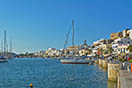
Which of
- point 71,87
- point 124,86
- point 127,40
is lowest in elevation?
point 71,87

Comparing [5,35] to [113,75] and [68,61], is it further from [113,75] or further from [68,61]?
[113,75]

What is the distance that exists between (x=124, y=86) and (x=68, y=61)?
71.8m

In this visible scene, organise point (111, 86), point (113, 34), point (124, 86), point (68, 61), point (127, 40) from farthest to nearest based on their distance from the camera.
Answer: point (113, 34), point (127, 40), point (68, 61), point (111, 86), point (124, 86)

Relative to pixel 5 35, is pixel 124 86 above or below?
below

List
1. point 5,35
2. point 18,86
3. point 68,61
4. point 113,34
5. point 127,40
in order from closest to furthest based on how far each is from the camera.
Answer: point 18,86 → point 68,61 → point 127,40 → point 5,35 → point 113,34

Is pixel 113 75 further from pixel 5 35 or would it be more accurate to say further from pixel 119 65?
pixel 5 35

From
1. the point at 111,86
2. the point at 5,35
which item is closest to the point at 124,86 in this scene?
the point at 111,86

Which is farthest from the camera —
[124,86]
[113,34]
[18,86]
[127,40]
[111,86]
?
[113,34]

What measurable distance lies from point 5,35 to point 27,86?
3922 inches

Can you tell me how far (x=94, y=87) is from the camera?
29078 mm

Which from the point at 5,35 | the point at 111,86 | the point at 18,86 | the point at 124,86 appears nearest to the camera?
the point at 124,86

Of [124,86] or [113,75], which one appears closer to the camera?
[124,86]

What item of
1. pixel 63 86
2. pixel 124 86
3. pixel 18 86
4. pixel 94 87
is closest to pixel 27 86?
pixel 18 86

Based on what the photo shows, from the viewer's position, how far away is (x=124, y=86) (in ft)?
47.6
